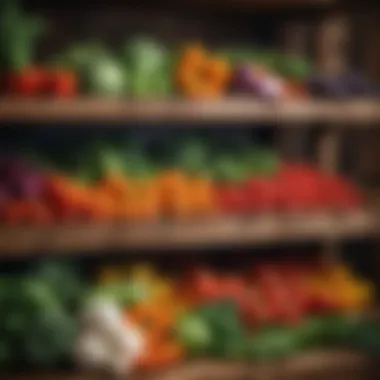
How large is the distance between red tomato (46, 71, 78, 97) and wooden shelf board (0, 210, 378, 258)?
0.26 m

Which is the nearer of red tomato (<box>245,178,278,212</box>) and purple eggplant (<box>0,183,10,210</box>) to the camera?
purple eggplant (<box>0,183,10,210</box>)

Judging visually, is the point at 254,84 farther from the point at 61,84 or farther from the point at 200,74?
the point at 61,84

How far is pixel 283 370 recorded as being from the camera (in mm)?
2027

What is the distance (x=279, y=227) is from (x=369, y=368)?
0.37m

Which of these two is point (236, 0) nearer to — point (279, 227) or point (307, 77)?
point (307, 77)

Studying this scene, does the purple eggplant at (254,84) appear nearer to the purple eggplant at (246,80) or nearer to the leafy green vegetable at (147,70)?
the purple eggplant at (246,80)

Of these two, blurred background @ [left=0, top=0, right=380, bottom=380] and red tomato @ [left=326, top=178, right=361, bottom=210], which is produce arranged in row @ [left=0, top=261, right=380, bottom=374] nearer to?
blurred background @ [left=0, top=0, right=380, bottom=380]

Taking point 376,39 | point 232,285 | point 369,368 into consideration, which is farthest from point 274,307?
point 376,39

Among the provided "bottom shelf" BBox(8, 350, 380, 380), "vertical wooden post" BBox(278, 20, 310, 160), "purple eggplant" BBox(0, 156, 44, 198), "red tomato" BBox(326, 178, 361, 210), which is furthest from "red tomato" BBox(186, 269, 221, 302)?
"vertical wooden post" BBox(278, 20, 310, 160)

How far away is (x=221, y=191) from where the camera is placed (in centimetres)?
210

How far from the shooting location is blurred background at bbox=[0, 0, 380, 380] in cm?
186

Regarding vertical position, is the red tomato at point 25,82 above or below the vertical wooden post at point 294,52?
above

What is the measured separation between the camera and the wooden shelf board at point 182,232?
6.06 feet

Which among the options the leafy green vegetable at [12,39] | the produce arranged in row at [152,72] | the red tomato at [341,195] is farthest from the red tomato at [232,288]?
the leafy green vegetable at [12,39]
